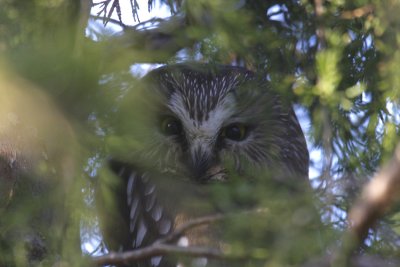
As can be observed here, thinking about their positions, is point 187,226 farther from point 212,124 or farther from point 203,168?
point 212,124

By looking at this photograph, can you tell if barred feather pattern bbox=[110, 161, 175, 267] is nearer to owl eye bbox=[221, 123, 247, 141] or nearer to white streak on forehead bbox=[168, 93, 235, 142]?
white streak on forehead bbox=[168, 93, 235, 142]

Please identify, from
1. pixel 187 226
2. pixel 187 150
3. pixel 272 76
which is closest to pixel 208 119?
pixel 187 150

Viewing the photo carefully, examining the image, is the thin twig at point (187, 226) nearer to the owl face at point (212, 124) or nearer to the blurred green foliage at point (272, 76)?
the blurred green foliage at point (272, 76)

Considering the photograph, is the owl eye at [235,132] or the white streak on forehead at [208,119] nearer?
the white streak on forehead at [208,119]

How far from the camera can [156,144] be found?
3.65 metres

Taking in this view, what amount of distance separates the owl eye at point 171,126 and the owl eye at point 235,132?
0.24m

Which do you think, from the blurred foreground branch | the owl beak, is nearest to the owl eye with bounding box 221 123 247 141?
the owl beak

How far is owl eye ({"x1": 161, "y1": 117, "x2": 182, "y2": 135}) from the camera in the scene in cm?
365

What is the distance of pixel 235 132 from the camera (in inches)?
149

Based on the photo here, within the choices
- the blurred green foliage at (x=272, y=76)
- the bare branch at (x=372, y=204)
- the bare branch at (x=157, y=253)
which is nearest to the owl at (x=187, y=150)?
the blurred green foliage at (x=272, y=76)

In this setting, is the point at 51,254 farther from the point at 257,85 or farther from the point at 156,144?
the point at 257,85

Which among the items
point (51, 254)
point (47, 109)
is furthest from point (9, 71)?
point (51, 254)

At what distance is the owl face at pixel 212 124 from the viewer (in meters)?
3.58

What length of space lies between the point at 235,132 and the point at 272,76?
57 centimetres
